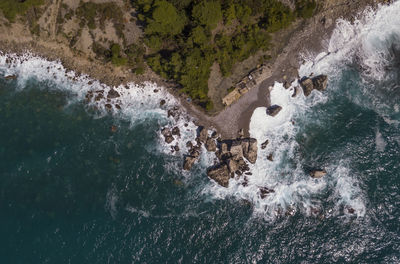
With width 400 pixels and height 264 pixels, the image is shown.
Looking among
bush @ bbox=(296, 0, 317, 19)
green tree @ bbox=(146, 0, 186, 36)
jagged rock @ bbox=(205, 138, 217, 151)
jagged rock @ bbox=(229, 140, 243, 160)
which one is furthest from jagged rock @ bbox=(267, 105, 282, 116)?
Answer: green tree @ bbox=(146, 0, 186, 36)

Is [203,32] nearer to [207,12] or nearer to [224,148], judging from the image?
[207,12]

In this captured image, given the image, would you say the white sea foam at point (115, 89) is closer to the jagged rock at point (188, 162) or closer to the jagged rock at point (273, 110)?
the jagged rock at point (188, 162)

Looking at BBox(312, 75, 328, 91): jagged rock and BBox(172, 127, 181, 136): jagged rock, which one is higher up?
BBox(312, 75, 328, 91): jagged rock

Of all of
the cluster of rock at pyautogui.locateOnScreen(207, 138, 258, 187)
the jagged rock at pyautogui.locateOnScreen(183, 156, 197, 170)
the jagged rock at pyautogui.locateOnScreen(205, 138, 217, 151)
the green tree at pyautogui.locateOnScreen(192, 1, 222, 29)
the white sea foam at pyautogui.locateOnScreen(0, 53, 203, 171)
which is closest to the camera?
the green tree at pyautogui.locateOnScreen(192, 1, 222, 29)

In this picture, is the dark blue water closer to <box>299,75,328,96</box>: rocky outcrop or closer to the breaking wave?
the breaking wave

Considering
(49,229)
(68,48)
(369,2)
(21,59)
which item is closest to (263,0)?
(369,2)

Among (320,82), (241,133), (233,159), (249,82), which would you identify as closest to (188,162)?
(233,159)

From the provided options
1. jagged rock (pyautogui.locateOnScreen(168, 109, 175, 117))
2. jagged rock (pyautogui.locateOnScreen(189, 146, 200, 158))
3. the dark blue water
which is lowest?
the dark blue water

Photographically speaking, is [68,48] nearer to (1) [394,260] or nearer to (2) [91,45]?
(2) [91,45]
